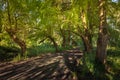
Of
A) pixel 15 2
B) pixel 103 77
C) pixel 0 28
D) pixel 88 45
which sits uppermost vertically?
pixel 15 2

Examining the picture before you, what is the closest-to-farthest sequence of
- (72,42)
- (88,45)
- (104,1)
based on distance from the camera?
1. (104,1)
2. (88,45)
3. (72,42)

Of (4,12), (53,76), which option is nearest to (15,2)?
(4,12)

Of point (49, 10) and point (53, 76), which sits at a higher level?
point (49, 10)

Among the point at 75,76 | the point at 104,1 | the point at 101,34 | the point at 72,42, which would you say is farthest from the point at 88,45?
the point at 72,42

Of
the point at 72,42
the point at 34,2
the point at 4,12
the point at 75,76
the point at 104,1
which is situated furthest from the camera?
the point at 72,42

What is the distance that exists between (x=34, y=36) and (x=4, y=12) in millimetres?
10050

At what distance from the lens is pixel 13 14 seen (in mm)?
24219

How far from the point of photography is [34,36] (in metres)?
33.2

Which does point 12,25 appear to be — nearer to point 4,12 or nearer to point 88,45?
point 4,12

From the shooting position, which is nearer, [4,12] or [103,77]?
[103,77]

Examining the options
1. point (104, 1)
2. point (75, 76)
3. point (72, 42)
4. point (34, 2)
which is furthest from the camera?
point (72, 42)

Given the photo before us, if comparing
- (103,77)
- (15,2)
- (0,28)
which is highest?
(15,2)

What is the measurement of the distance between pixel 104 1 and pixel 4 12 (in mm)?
11947

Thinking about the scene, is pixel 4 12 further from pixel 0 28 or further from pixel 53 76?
pixel 53 76
